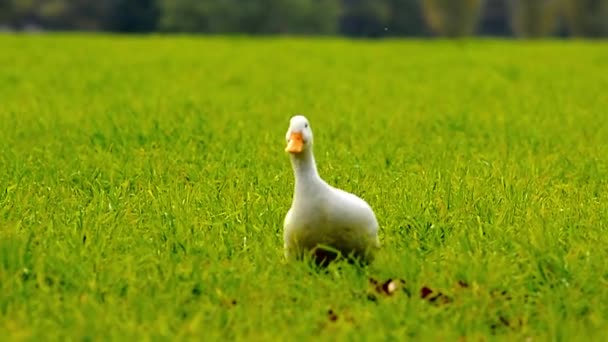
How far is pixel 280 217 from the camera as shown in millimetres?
5242

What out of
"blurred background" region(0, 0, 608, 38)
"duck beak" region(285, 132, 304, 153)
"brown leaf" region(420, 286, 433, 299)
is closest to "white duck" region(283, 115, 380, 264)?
"duck beak" region(285, 132, 304, 153)

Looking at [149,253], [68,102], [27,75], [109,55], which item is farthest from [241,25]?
[149,253]

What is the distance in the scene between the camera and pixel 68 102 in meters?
12.2

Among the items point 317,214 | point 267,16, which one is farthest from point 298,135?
point 267,16

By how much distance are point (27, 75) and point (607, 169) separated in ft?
36.0

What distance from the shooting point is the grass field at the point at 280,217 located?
145 inches

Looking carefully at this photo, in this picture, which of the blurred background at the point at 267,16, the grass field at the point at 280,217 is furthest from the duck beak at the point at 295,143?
the blurred background at the point at 267,16

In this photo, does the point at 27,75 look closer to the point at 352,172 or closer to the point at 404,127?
the point at 404,127

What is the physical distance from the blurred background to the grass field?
137ft

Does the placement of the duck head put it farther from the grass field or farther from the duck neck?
the grass field

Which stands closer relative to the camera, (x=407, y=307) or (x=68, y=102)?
(x=407, y=307)

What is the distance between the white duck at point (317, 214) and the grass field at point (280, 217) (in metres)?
0.11

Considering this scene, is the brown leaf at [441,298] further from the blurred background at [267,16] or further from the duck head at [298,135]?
the blurred background at [267,16]

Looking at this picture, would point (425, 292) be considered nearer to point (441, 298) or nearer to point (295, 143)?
point (441, 298)
